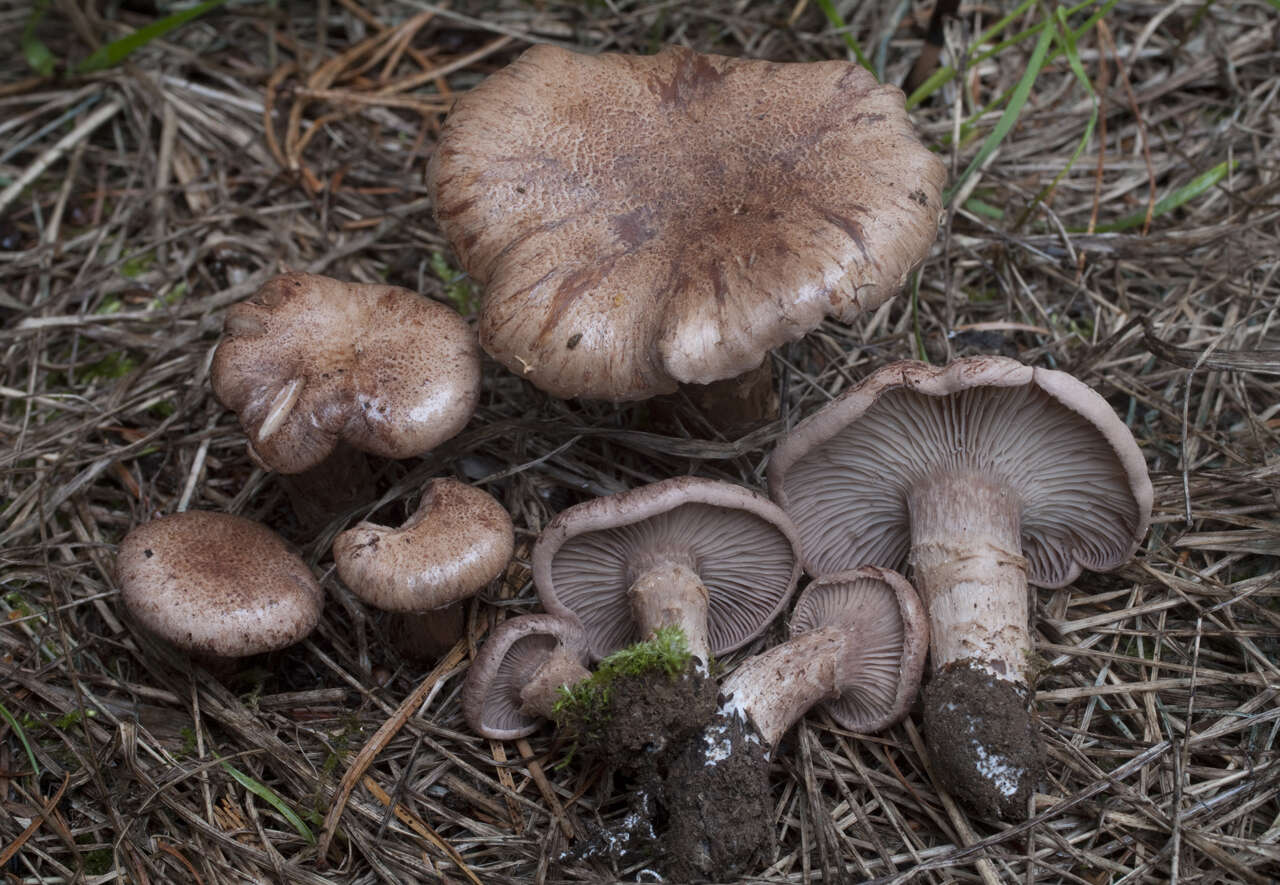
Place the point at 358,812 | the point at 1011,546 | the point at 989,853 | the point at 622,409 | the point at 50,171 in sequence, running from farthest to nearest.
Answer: the point at 50,171 < the point at 622,409 < the point at 1011,546 < the point at 358,812 < the point at 989,853

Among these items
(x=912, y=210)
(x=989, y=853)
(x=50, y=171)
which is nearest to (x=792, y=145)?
(x=912, y=210)

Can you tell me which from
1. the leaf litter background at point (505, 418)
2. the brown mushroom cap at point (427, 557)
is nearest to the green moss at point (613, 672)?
the leaf litter background at point (505, 418)

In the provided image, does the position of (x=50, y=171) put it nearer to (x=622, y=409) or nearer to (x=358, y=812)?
(x=622, y=409)

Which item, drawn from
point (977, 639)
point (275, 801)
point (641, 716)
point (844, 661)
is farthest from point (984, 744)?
point (275, 801)

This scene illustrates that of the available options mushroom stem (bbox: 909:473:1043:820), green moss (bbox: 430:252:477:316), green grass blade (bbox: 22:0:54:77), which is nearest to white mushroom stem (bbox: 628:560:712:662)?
mushroom stem (bbox: 909:473:1043:820)

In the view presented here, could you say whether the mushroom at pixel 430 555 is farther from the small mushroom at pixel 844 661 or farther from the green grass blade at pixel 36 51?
the green grass blade at pixel 36 51

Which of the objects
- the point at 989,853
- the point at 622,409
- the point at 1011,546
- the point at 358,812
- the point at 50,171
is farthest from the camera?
the point at 50,171
